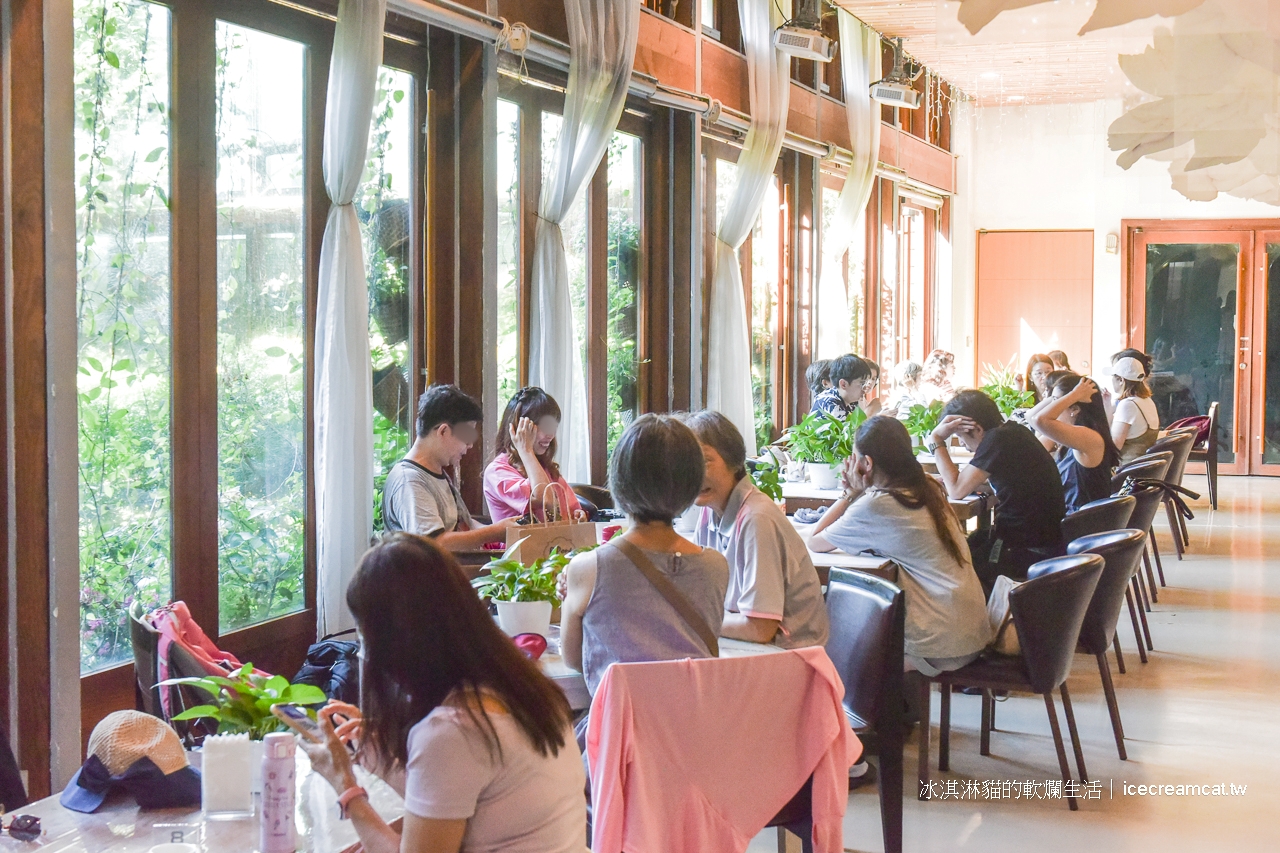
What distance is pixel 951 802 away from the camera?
12.1 feet

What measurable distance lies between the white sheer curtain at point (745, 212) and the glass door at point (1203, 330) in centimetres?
621

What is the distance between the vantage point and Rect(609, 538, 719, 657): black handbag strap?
249 cm

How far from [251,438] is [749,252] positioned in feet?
15.9

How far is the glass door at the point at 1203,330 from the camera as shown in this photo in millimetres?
12148

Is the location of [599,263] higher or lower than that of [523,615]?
higher

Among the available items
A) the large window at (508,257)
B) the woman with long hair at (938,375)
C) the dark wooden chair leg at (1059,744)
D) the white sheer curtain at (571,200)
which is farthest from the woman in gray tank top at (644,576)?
the woman with long hair at (938,375)

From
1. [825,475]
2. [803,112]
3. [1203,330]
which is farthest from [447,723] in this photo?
[1203,330]

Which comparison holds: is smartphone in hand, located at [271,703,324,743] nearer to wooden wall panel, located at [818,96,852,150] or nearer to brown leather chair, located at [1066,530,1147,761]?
brown leather chair, located at [1066,530,1147,761]

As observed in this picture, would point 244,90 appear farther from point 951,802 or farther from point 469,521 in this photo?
point 951,802

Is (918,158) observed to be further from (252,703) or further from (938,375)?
(252,703)

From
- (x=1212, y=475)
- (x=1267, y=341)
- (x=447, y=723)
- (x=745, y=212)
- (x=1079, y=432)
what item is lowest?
(x=1212, y=475)

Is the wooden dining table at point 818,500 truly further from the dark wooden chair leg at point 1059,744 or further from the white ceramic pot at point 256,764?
the white ceramic pot at point 256,764

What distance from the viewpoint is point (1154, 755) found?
162 inches

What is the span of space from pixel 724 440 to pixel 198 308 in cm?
188
